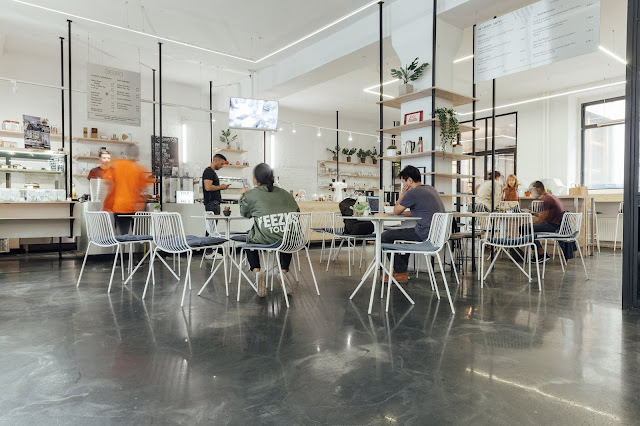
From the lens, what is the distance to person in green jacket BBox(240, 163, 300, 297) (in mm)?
3639

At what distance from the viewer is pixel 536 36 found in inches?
179

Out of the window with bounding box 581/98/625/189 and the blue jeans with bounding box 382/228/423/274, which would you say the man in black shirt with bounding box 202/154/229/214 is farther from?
the window with bounding box 581/98/625/189

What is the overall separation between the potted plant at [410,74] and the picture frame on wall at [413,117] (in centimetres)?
28

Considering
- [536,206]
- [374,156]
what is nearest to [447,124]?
[536,206]

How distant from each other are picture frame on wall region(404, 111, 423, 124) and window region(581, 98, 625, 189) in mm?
5999

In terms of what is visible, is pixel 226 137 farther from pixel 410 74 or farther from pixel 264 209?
pixel 264 209

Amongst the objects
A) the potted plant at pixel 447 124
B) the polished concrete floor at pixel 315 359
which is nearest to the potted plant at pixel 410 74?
the potted plant at pixel 447 124

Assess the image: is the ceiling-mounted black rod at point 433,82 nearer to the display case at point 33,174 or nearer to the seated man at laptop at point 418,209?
the seated man at laptop at point 418,209

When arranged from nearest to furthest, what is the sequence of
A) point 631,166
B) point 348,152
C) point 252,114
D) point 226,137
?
point 631,166, point 252,114, point 226,137, point 348,152

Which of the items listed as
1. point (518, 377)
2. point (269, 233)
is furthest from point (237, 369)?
point (269, 233)

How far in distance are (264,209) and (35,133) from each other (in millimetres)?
5095

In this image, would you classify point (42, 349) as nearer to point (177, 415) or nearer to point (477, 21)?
point (177, 415)

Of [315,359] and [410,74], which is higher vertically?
[410,74]

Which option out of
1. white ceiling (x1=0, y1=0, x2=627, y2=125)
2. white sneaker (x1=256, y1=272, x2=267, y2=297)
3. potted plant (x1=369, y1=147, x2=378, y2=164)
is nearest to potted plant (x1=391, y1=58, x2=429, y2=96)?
white ceiling (x1=0, y1=0, x2=627, y2=125)
